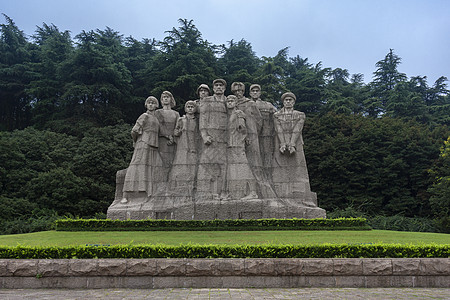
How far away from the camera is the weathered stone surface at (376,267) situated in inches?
265

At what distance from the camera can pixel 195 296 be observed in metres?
5.90

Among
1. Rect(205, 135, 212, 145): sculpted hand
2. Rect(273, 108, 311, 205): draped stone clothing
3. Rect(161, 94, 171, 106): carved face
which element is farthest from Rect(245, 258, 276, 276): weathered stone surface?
Rect(161, 94, 171, 106): carved face

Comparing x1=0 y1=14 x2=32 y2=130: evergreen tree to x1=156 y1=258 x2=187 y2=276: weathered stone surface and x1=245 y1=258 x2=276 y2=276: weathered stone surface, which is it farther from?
x1=245 y1=258 x2=276 y2=276: weathered stone surface

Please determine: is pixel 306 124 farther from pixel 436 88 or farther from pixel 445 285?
pixel 445 285

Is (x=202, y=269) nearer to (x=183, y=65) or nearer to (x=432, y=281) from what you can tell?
(x=432, y=281)

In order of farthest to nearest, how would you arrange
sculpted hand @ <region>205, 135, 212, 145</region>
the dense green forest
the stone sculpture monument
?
1. the dense green forest
2. sculpted hand @ <region>205, 135, 212, 145</region>
3. the stone sculpture monument

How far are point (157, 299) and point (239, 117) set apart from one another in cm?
1014

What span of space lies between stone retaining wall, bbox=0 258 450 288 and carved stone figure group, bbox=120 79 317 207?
25.3 ft

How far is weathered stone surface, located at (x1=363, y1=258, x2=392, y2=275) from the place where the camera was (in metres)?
6.72

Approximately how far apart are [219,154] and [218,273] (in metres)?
8.71

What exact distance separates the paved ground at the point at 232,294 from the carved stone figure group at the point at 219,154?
26.6 feet

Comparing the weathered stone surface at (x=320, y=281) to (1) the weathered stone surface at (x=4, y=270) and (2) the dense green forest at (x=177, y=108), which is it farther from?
(2) the dense green forest at (x=177, y=108)

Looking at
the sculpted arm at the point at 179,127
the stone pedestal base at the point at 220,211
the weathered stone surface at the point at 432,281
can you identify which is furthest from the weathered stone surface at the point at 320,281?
the sculpted arm at the point at 179,127

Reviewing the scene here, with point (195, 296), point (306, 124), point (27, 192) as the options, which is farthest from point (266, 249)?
point (306, 124)
